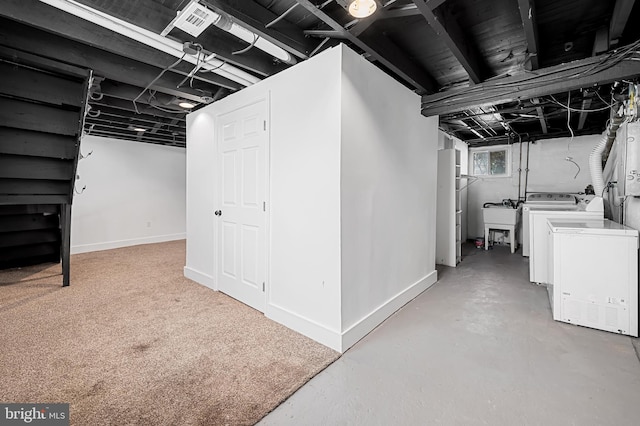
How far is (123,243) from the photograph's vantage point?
6066mm

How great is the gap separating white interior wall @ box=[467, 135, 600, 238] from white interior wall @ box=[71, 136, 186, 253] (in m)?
7.27

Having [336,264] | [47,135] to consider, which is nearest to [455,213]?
[336,264]

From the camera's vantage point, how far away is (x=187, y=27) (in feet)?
6.64

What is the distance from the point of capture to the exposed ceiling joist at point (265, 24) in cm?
184

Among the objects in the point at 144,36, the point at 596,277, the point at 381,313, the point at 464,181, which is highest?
the point at 144,36

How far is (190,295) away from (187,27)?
2.68 metres

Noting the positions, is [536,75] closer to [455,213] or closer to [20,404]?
[455,213]

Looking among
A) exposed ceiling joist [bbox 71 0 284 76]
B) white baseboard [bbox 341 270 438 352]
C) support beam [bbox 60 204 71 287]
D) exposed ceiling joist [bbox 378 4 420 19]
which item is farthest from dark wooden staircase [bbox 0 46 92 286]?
white baseboard [bbox 341 270 438 352]

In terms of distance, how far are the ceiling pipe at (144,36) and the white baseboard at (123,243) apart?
193 inches

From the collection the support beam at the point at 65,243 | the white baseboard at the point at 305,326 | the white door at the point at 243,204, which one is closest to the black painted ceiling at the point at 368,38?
the white door at the point at 243,204

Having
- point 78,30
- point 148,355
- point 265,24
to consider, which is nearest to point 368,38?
point 265,24

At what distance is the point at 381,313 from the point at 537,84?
2.61m

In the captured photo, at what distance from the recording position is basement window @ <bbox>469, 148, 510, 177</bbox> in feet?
20.6

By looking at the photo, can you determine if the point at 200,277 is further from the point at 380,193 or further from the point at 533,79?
the point at 533,79
